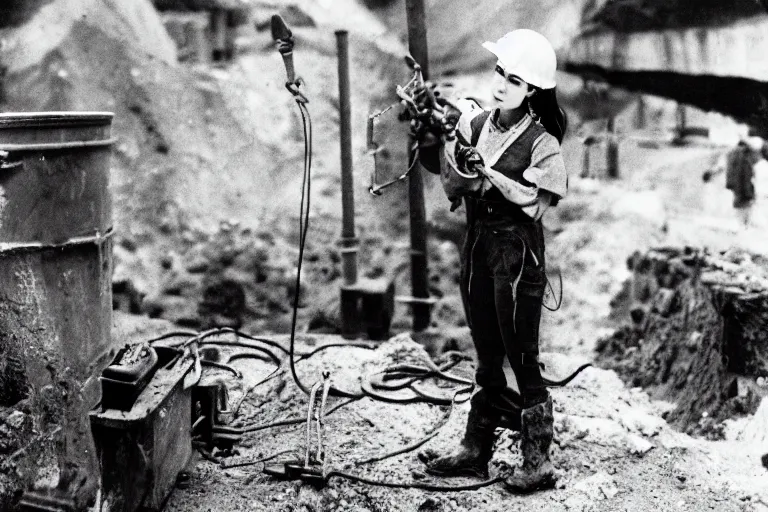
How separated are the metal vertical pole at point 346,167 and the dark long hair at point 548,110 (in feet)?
8.93

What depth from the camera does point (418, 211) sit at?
236 inches

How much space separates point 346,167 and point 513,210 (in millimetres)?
2822

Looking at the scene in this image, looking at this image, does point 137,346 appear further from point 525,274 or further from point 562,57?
point 562,57

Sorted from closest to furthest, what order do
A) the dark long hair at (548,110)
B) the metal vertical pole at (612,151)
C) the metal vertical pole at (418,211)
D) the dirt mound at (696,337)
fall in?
1. the dark long hair at (548,110)
2. the dirt mound at (696,337)
3. the metal vertical pole at (418,211)
4. the metal vertical pole at (612,151)

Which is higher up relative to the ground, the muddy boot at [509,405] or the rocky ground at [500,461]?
the muddy boot at [509,405]

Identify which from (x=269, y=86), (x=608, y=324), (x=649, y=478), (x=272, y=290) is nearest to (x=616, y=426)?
(x=649, y=478)

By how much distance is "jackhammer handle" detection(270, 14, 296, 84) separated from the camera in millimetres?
3475

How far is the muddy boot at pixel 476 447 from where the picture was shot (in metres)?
3.68

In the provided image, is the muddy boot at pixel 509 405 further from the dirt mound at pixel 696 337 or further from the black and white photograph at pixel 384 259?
the dirt mound at pixel 696 337

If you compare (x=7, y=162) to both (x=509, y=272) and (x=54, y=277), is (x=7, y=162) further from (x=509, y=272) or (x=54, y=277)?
(x=509, y=272)

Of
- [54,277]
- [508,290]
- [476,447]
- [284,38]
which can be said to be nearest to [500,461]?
[476,447]

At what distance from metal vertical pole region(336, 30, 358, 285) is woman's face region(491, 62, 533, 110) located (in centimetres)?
272

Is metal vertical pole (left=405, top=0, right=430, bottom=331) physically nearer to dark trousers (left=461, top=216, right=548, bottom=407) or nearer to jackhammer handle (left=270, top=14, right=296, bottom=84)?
jackhammer handle (left=270, top=14, right=296, bottom=84)

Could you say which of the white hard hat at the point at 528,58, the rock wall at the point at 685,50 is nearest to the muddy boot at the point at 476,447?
the white hard hat at the point at 528,58
